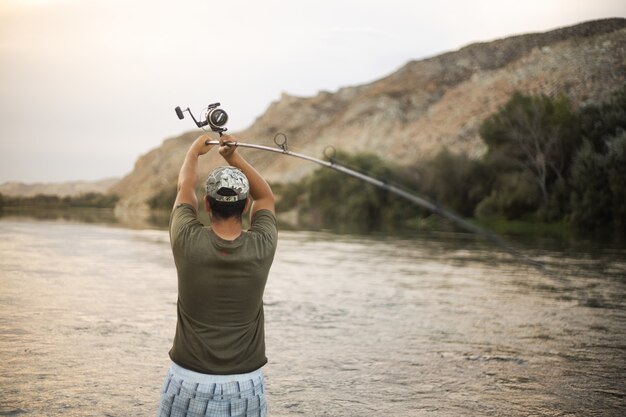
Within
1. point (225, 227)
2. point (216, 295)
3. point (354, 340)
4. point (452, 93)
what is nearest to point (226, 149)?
point (225, 227)

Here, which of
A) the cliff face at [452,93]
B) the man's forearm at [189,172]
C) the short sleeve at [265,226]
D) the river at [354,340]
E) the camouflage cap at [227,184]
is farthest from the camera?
the cliff face at [452,93]

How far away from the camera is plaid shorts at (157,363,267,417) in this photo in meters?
3.37

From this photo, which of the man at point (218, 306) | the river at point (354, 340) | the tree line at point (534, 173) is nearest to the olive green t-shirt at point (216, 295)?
the man at point (218, 306)

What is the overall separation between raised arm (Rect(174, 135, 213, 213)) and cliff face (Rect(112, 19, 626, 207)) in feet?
129

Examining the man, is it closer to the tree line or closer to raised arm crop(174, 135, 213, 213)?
raised arm crop(174, 135, 213, 213)

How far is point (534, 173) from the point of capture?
51.7m

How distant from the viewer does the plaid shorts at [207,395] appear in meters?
3.37

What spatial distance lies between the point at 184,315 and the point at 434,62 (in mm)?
143805

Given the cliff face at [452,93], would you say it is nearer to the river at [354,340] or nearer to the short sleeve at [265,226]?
the river at [354,340]

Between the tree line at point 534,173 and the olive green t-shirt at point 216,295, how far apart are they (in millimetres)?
37711

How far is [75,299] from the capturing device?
11828 millimetres

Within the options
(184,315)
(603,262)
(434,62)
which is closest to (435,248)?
(603,262)

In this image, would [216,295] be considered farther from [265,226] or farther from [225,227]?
[265,226]

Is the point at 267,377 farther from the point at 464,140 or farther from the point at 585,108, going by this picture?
the point at 464,140
